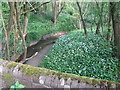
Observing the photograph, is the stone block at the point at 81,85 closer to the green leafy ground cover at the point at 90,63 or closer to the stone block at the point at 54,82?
the stone block at the point at 54,82

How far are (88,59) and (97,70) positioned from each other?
3.14 ft

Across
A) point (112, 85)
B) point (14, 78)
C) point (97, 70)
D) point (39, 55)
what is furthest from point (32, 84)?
point (39, 55)

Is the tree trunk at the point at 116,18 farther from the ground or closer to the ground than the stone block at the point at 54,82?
farther from the ground

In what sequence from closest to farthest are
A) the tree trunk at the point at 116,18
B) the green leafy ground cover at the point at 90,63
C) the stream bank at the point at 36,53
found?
the tree trunk at the point at 116,18, the green leafy ground cover at the point at 90,63, the stream bank at the point at 36,53

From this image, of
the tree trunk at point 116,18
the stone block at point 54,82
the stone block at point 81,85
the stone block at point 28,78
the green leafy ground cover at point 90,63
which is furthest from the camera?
the green leafy ground cover at point 90,63

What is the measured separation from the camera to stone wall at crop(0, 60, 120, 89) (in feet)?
5.59

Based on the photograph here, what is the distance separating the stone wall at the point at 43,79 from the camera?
1703mm

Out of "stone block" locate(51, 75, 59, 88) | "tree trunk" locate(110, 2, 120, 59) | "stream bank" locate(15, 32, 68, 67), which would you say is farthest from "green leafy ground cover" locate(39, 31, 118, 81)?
"stone block" locate(51, 75, 59, 88)

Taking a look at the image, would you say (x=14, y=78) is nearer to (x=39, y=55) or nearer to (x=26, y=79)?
(x=26, y=79)

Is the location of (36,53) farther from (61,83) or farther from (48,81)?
(61,83)

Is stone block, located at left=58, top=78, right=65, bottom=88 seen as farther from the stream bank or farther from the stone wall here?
the stream bank

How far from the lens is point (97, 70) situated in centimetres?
505

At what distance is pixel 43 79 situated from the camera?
6.21 feet

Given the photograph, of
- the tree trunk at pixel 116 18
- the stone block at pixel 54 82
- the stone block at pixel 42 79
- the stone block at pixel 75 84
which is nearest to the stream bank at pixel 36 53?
the stone block at pixel 42 79
